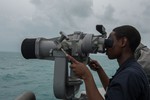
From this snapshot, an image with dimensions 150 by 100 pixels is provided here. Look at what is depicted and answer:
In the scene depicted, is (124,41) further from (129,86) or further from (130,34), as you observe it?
(129,86)

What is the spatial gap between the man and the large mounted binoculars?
9cm

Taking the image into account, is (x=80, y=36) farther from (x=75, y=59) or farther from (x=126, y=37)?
(x=126, y=37)

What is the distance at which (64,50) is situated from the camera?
2.93 metres

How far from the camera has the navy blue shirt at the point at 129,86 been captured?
8.65 ft

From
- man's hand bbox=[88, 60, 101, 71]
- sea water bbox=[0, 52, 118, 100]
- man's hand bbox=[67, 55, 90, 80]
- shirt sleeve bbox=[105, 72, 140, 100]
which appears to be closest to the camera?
shirt sleeve bbox=[105, 72, 140, 100]

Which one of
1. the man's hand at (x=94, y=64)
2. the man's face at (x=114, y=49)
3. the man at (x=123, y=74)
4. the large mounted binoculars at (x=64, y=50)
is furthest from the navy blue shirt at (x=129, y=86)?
the man's hand at (x=94, y=64)

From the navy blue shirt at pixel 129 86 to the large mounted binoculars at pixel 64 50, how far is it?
0.25 metres

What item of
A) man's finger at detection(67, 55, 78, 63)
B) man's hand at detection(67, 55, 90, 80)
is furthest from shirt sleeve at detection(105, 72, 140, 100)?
man's finger at detection(67, 55, 78, 63)

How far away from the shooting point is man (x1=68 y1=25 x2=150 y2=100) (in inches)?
104

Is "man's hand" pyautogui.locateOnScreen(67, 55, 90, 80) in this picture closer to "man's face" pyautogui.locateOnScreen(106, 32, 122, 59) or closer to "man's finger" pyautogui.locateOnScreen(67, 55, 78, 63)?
"man's finger" pyautogui.locateOnScreen(67, 55, 78, 63)

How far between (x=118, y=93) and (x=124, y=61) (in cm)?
32

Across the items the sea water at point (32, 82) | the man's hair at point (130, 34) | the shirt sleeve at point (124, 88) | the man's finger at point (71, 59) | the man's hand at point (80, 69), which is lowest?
the sea water at point (32, 82)

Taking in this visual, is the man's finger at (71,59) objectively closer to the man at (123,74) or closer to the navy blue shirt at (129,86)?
the man at (123,74)

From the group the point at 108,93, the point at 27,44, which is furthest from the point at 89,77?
the point at 27,44
